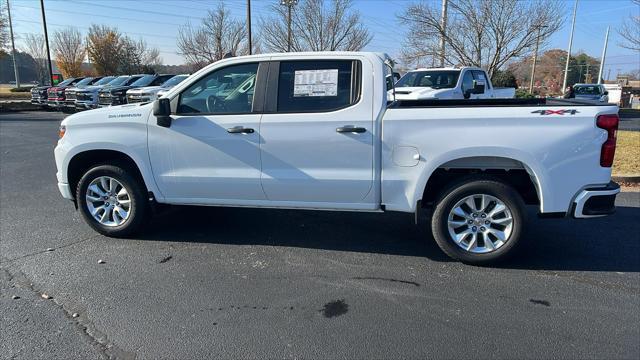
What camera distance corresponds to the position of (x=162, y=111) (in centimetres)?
440

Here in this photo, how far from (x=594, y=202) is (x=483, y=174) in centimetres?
94

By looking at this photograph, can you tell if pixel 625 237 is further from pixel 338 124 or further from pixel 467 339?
pixel 338 124

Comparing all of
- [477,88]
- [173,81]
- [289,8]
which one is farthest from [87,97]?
[477,88]

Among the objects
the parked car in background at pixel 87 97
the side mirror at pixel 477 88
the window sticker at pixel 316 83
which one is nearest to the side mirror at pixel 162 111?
the window sticker at pixel 316 83

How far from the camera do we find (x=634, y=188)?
726 centimetres

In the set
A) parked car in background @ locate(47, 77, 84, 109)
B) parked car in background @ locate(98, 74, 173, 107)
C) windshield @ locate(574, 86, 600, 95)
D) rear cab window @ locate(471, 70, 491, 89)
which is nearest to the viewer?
rear cab window @ locate(471, 70, 491, 89)

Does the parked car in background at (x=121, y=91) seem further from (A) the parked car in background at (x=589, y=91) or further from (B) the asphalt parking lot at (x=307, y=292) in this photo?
(A) the parked car in background at (x=589, y=91)

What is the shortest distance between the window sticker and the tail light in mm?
2274

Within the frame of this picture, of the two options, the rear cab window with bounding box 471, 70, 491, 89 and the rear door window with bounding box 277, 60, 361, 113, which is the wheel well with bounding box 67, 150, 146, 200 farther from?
the rear cab window with bounding box 471, 70, 491, 89

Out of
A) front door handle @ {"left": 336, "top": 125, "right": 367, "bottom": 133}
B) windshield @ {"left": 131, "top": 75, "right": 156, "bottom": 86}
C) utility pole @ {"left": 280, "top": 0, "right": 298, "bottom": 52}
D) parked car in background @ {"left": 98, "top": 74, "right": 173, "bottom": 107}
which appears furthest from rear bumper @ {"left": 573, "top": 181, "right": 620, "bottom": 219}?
utility pole @ {"left": 280, "top": 0, "right": 298, "bottom": 52}

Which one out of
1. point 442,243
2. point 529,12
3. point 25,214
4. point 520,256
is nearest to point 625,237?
point 520,256

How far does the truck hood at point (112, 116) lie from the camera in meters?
4.62

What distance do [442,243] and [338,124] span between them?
1.48 metres

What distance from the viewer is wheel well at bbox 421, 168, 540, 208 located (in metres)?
4.25
